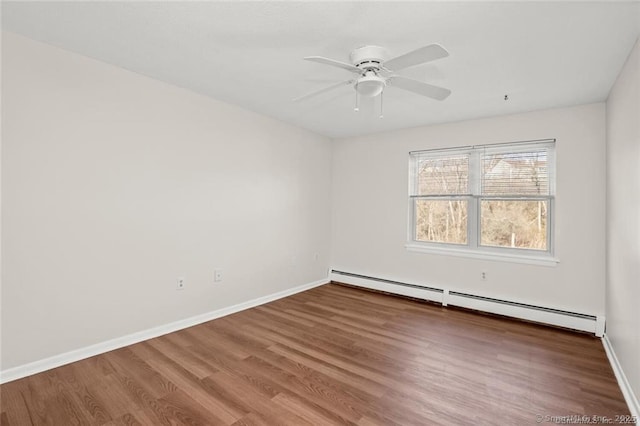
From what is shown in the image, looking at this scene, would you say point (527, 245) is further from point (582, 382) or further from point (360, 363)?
point (360, 363)

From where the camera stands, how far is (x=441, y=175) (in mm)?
4359

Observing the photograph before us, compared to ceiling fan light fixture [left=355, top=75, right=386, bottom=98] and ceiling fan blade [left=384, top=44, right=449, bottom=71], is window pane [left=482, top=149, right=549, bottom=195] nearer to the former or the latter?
ceiling fan light fixture [left=355, top=75, right=386, bottom=98]

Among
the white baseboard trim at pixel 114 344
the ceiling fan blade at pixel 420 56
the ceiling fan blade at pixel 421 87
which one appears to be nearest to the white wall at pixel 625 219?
the ceiling fan blade at pixel 421 87

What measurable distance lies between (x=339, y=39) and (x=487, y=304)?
345 cm

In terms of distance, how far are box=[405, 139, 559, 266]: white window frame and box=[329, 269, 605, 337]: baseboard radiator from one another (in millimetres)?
512

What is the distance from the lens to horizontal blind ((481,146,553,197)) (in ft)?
11.9

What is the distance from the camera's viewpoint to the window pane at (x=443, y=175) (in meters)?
4.19

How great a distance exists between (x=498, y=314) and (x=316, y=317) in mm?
2203

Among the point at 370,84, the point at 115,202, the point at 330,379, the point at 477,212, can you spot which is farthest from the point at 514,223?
the point at 115,202

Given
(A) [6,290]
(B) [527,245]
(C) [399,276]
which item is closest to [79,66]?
(A) [6,290]

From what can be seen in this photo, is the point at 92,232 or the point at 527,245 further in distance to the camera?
the point at 527,245

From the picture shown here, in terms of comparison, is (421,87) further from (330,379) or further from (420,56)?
(330,379)

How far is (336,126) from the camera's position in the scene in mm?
4500

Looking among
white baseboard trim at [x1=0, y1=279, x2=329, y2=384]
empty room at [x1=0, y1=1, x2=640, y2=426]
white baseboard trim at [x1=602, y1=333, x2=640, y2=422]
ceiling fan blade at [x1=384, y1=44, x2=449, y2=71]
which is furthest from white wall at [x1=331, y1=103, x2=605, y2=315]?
ceiling fan blade at [x1=384, y1=44, x2=449, y2=71]
